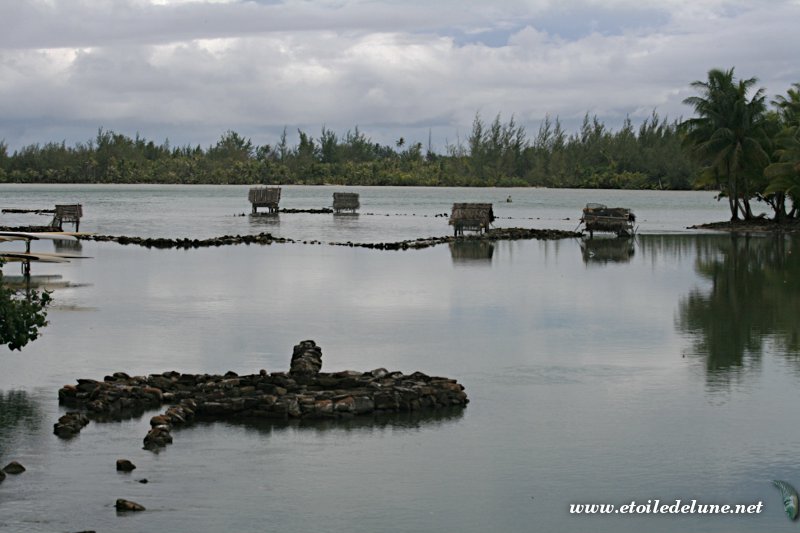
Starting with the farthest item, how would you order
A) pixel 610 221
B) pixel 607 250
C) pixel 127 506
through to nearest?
pixel 610 221, pixel 607 250, pixel 127 506

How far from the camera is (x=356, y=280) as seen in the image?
30.8 m

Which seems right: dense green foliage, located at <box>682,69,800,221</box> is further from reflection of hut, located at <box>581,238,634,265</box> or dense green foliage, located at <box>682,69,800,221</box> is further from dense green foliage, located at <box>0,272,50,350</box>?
dense green foliage, located at <box>0,272,50,350</box>

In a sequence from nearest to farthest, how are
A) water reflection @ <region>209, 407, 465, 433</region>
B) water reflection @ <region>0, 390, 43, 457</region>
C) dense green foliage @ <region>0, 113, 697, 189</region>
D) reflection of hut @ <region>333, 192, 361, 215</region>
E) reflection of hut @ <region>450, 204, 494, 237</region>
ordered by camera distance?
1. water reflection @ <region>0, 390, 43, 457</region>
2. water reflection @ <region>209, 407, 465, 433</region>
3. reflection of hut @ <region>450, 204, 494, 237</region>
4. reflection of hut @ <region>333, 192, 361, 215</region>
5. dense green foliage @ <region>0, 113, 697, 189</region>

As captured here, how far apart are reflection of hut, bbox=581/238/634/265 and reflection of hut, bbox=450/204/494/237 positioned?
4.42 m

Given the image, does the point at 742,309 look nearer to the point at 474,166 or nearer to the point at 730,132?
the point at 730,132

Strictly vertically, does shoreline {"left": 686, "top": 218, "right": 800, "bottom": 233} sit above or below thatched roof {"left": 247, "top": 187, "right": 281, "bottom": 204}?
below

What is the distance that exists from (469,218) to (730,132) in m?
15.1

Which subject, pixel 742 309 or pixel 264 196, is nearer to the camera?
pixel 742 309

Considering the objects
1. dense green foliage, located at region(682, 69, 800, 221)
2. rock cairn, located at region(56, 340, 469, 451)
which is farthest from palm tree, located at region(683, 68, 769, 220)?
rock cairn, located at region(56, 340, 469, 451)

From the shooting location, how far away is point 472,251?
42.5 meters

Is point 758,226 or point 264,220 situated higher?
point 758,226

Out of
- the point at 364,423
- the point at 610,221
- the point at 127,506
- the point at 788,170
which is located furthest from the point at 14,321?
the point at 788,170

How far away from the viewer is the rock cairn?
14.0 metres

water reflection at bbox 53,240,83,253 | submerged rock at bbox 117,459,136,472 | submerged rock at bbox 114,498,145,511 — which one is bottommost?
submerged rock at bbox 114,498,145,511
